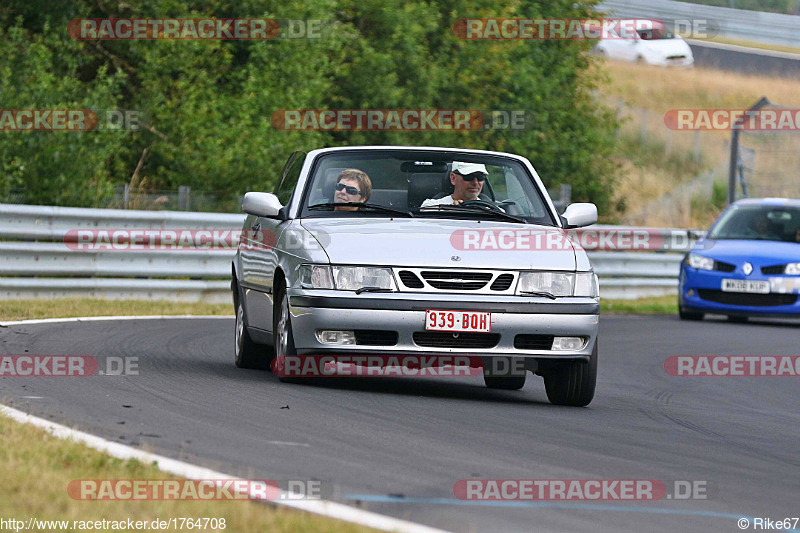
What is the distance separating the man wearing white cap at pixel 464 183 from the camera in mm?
10008

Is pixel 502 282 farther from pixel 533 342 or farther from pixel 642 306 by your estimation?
pixel 642 306

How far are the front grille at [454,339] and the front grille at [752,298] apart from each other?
1129cm

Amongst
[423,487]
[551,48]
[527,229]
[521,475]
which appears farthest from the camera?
[551,48]

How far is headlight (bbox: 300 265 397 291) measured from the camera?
29.1 ft

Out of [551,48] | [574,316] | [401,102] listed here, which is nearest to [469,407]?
[574,316]

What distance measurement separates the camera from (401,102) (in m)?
31.4

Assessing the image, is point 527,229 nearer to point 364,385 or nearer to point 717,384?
point 364,385

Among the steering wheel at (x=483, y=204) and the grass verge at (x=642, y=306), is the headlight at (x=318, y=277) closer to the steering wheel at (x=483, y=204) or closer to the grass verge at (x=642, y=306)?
the steering wheel at (x=483, y=204)

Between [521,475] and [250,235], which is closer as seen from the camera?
[521,475]

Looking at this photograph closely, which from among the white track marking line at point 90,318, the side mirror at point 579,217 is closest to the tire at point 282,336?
the side mirror at point 579,217

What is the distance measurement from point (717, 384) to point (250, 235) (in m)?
3.96

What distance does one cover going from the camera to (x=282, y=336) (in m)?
9.40

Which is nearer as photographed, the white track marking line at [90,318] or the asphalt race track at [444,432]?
the asphalt race track at [444,432]

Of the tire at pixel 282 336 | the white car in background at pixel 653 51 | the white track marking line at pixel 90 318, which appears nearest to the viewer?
the tire at pixel 282 336
